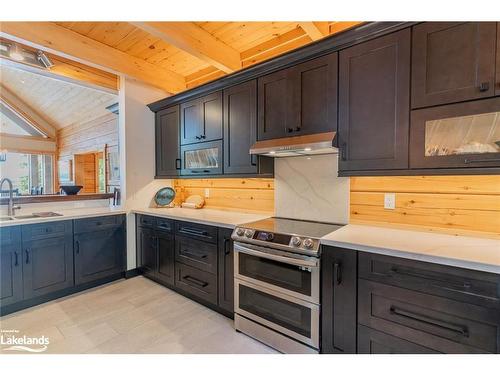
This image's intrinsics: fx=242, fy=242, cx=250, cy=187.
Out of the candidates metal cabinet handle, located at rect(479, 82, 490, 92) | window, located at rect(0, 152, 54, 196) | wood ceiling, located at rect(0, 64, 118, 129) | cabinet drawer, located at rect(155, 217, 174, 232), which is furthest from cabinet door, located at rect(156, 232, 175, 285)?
metal cabinet handle, located at rect(479, 82, 490, 92)

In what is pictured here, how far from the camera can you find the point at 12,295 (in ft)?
7.71

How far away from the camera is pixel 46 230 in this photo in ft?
8.38

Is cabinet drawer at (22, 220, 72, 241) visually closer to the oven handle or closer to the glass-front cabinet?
the oven handle

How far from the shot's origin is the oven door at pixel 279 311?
1.70m

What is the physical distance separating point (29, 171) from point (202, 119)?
4.66 m

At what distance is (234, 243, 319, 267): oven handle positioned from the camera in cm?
168

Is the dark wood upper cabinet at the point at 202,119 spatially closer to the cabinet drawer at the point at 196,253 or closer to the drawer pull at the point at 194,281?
the cabinet drawer at the point at 196,253

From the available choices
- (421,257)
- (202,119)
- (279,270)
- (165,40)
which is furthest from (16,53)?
(421,257)

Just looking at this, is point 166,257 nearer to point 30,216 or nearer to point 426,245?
point 30,216

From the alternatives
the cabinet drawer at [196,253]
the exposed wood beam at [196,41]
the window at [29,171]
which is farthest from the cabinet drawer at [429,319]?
the window at [29,171]

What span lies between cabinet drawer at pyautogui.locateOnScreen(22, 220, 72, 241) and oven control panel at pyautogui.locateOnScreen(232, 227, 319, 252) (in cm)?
199

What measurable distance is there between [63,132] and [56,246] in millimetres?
4752
